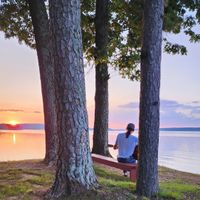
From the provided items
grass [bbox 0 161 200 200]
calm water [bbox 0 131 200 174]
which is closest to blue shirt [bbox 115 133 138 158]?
grass [bbox 0 161 200 200]

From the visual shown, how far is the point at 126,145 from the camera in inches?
420

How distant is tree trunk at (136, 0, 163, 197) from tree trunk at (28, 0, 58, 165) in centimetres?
434

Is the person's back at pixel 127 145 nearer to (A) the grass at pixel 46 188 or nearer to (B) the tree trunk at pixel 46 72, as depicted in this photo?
(A) the grass at pixel 46 188

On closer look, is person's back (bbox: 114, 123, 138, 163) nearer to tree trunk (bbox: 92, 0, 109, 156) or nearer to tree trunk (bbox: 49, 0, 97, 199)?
tree trunk (bbox: 49, 0, 97, 199)

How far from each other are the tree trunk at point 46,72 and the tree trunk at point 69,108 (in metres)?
4.33

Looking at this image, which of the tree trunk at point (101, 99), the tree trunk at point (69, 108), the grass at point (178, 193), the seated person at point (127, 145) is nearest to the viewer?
the tree trunk at point (69, 108)

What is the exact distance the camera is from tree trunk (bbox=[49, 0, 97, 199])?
7.09 meters

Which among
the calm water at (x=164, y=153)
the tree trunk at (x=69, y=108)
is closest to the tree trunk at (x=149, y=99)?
the tree trunk at (x=69, y=108)

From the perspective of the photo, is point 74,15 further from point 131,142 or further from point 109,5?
point 109,5

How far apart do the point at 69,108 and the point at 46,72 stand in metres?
4.61

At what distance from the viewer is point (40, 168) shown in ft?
35.1

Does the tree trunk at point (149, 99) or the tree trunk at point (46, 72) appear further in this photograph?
the tree trunk at point (46, 72)

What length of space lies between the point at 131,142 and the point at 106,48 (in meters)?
4.54

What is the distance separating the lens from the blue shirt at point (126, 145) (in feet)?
34.7
